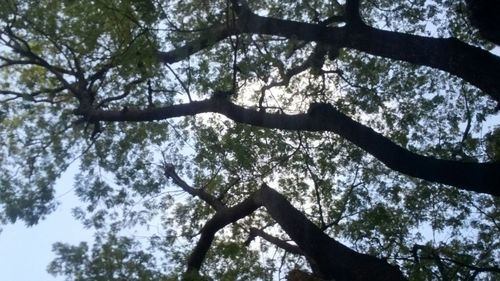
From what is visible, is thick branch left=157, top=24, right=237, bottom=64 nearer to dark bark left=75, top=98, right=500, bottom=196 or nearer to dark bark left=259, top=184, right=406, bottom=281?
dark bark left=75, top=98, right=500, bottom=196

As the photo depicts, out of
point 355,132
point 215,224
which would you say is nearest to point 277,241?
point 215,224

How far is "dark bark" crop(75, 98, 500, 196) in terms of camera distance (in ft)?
19.2

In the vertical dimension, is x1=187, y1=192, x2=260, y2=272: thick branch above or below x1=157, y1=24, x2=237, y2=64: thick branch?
below

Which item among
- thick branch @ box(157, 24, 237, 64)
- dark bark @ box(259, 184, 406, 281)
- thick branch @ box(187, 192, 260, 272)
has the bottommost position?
dark bark @ box(259, 184, 406, 281)

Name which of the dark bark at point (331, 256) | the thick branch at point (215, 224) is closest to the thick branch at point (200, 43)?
the thick branch at point (215, 224)

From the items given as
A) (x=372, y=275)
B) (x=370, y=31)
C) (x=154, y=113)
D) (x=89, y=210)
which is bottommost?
(x=372, y=275)

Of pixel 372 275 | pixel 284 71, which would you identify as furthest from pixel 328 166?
pixel 372 275

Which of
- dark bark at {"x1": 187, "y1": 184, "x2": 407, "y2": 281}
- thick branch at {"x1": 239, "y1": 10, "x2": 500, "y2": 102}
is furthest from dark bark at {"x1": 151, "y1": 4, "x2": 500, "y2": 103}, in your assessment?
dark bark at {"x1": 187, "y1": 184, "x2": 407, "y2": 281}

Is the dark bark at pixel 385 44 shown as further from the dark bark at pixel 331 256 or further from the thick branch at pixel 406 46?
the dark bark at pixel 331 256

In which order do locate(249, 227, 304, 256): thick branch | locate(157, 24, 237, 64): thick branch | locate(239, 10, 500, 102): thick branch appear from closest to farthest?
1. locate(239, 10, 500, 102): thick branch
2. locate(157, 24, 237, 64): thick branch
3. locate(249, 227, 304, 256): thick branch

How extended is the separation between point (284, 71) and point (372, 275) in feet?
14.3

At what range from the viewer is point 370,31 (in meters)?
6.91

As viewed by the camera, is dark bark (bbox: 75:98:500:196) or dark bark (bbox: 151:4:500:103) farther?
dark bark (bbox: 151:4:500:103)

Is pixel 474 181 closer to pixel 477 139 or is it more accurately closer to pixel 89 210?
pixel 477 139
